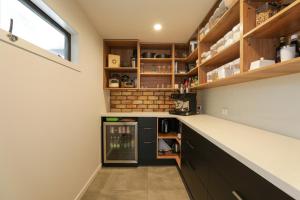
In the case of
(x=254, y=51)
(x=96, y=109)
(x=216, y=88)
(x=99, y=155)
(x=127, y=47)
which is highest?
(x=127, y=47)

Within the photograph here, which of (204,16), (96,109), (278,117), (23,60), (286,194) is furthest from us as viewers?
(96,109)

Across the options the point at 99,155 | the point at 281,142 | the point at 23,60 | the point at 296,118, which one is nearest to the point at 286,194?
the point at 281,142

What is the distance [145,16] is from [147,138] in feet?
6.10

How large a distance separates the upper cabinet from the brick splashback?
0.19 m

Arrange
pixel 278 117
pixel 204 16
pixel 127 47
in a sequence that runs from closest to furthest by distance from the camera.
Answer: pixel 278 117
pixel 204 16
pixel 127 47

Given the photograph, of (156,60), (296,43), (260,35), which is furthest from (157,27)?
(296,43)

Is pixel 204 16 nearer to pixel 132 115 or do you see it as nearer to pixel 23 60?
pixel 132 115

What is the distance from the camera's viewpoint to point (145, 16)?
7.24 ft

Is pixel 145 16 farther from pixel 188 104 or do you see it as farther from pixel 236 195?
pixel 236 195

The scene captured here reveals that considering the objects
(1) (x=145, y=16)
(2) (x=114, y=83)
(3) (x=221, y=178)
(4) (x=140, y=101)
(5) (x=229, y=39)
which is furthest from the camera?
(4) (x=140, y=101)

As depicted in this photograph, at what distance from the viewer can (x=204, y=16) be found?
2209mm

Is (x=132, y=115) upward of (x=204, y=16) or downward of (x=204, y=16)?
downward

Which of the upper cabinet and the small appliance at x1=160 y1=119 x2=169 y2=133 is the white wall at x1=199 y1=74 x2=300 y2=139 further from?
the small appliance at x1=160 y1=119 x2=169 y2=133

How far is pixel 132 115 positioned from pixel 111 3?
1.65 metres
